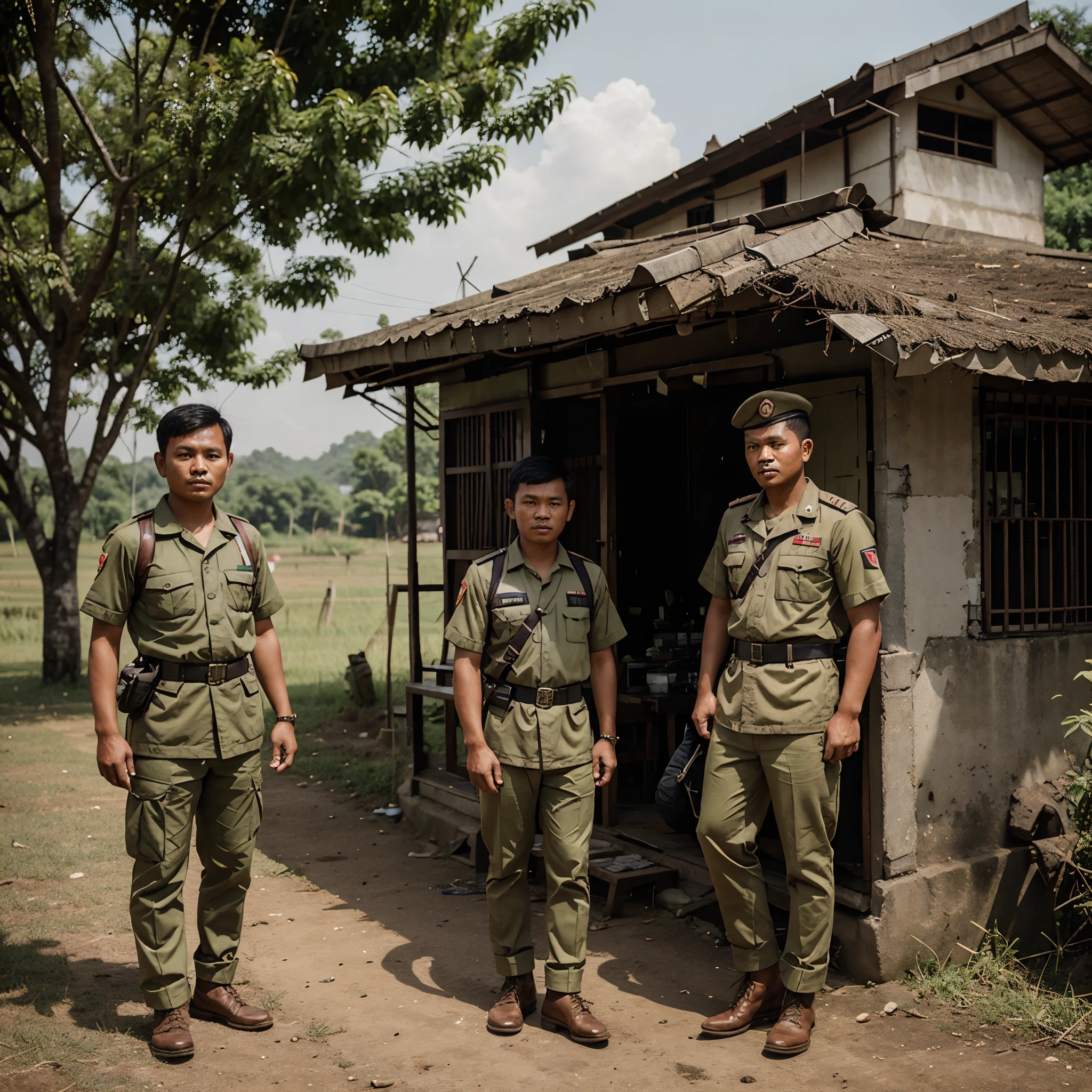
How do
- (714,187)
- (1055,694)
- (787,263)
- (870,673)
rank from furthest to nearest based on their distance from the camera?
(714,187)
(1055,694)
(787,263)
(870,673)

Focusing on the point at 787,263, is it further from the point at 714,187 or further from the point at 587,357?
the point at 714,187

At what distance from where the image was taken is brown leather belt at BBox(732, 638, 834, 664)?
405 centimetres

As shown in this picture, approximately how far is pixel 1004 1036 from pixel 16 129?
1239cm

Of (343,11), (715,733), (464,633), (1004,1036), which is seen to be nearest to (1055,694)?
(1004,1036)

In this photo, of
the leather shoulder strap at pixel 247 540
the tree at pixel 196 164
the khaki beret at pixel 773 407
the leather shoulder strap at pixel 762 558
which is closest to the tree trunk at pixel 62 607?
the tree at pixel 196 164

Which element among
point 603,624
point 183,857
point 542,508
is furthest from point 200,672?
point 603,624

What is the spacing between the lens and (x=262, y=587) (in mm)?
4273

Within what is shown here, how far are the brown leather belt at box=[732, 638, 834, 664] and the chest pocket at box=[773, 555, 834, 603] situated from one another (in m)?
0.17

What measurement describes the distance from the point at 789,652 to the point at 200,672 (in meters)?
2.32

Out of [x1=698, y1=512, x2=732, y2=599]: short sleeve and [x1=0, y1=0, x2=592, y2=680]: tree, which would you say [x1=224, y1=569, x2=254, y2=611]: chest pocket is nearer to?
[x1=698, y1=512, x2=732, y2=599]: short sleeve

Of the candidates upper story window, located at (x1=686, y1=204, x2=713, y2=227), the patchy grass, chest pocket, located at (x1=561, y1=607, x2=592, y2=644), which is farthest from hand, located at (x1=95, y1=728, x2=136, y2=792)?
upper story window, located at (x1=686, y1=204, x2=713, y2=227)

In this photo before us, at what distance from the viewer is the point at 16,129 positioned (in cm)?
1127

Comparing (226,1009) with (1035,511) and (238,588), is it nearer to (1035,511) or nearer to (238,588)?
(238,588)

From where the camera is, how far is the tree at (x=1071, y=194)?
15.5 metres
